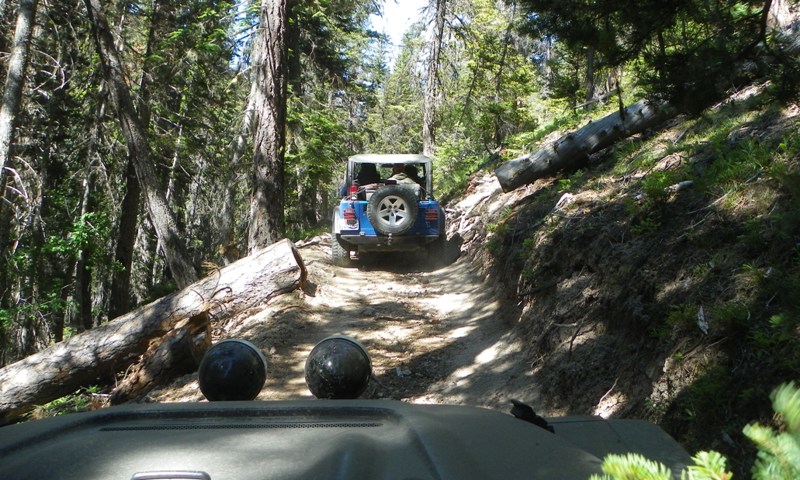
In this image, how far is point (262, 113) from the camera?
1120 centimetres

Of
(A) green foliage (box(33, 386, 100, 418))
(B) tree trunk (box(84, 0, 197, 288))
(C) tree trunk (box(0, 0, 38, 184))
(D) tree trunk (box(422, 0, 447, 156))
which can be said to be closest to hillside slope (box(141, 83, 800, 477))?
(A) green foliage (box(33, 386, 100, 418))

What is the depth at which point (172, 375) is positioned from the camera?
7652 millimetres

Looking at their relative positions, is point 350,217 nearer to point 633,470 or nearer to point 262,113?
point 262,113

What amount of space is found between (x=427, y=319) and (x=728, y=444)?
5.96 meters

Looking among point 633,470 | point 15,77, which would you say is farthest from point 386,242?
Answer: point 633,470

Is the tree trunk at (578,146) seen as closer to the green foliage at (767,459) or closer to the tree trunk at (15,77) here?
the tree trunk at (15,77)

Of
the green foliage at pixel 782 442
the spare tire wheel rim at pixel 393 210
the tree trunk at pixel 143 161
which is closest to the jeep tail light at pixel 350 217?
the spare tire wheel rim at pixel 393 210

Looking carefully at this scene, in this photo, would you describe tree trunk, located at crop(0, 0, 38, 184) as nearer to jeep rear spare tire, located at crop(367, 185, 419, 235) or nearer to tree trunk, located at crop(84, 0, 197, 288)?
tree trunk, located at crop(84, 0, 197, 288)

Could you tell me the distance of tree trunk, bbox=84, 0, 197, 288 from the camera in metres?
11.4

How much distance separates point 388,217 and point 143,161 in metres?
4.61

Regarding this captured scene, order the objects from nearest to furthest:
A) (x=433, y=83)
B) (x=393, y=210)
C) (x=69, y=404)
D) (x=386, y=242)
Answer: (x=69, y=404) → (x=393, y=210) → (x=386, y=242) → (x=433, y=83)


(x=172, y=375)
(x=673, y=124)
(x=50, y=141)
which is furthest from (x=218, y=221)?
(x=673, y=124)

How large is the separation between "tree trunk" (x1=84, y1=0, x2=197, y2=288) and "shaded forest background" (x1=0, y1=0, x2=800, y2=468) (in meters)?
0.04

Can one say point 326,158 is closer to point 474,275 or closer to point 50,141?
point 50,141
